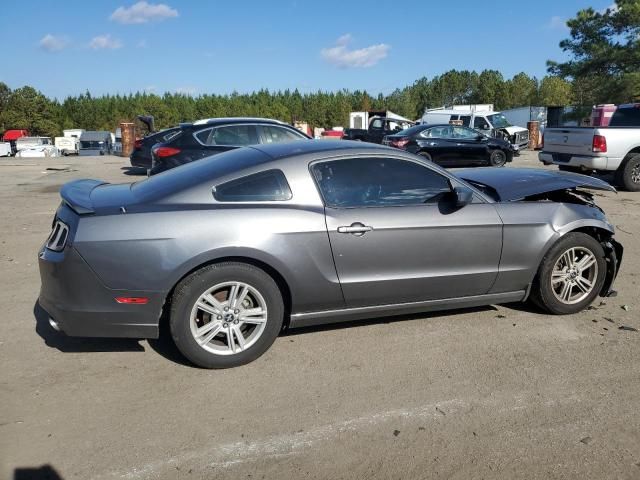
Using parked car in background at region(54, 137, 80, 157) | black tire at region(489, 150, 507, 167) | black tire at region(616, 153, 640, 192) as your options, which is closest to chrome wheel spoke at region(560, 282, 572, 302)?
black tire at region(616, 153, 640, 192)

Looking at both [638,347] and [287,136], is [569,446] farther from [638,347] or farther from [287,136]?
[287,136]

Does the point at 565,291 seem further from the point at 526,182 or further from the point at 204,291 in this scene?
the point at 204,291

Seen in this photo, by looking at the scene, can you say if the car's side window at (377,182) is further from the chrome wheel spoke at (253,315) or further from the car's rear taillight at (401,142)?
the car's rear taillight at (401,142)

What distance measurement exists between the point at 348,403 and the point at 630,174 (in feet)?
34.5

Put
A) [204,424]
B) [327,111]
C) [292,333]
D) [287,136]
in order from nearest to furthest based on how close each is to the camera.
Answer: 1. [204,424]
2. [292,333]
3. [287,136]
4. [327,111]

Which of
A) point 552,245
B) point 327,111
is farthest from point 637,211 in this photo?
point 327,111

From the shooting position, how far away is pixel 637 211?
9.28m

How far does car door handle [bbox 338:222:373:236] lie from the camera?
3795mm

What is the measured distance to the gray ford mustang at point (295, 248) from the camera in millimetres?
3451

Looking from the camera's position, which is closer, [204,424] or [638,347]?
[204,424]

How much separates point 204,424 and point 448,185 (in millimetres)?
2458

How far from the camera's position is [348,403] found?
3.26 metres

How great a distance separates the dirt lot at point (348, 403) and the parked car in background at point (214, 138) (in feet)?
18.7

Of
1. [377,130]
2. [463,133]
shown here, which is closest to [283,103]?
[377,130]
